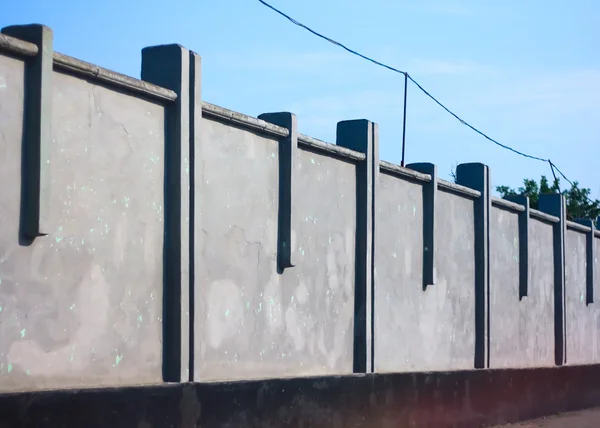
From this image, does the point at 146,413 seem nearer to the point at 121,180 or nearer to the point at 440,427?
the point at 121,180

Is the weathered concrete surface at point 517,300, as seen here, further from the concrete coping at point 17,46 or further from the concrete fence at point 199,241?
the concrete coping at point 17,46

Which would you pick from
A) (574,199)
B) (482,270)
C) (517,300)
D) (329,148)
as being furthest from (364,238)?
(574,199)

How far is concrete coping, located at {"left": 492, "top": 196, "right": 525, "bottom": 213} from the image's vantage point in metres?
14.8

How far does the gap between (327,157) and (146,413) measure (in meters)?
3.95

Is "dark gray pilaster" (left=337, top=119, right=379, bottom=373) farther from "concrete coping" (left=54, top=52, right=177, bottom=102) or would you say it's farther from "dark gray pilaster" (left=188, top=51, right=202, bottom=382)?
"concrete coping" (left=54, top=52, right=177, bottom=102)

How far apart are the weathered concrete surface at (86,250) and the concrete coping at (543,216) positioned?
32.2 feet

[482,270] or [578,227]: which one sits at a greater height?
[578,227]

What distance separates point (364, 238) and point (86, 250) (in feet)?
14.3

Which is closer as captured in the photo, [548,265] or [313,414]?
[313,414]

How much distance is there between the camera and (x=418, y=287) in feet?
40.2

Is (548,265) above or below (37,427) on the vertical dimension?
above

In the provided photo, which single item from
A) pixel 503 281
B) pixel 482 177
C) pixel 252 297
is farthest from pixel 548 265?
→ pixel 252 297

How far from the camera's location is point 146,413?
729 cm

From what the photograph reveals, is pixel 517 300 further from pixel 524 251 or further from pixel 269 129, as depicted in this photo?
pixel 269 129
